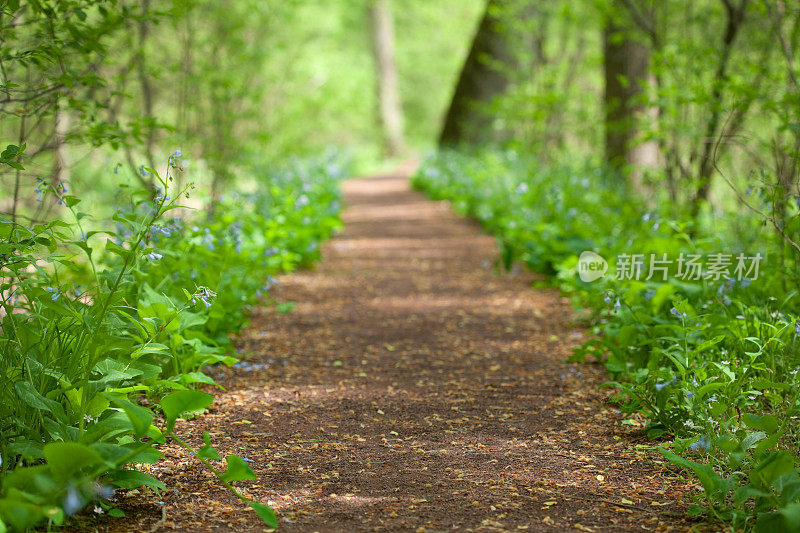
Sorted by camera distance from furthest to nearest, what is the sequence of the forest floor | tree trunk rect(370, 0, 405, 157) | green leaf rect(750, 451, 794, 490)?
tree trunk rect(370, 0, 405, 157), the forest floor, green leaf rect(750, 451, 794, 490)

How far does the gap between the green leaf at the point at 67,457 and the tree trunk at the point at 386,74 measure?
2506cm

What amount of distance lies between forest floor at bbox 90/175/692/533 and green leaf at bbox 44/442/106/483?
1.12 ft

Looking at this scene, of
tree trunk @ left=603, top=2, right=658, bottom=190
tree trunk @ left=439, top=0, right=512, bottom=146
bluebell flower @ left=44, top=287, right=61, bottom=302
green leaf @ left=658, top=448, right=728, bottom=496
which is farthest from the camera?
tree trunk @ left=439, top=0, right=512, bottom=146

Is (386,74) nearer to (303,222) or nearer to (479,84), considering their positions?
(479,84)

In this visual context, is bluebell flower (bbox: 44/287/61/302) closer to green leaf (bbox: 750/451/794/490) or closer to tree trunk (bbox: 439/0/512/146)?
green leaf (bbox: 750/451/794/490)

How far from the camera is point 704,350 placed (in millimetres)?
3088

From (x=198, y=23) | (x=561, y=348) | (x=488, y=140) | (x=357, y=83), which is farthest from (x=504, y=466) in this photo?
(x=357, y=83)

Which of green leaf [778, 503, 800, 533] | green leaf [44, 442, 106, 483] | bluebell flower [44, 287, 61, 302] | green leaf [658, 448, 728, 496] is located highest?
bluebell flower [44, 287, 61, 302]

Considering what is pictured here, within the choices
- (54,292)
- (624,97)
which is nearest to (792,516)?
(54,292)

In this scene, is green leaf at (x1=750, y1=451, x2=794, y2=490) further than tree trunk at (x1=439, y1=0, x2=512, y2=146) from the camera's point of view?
No

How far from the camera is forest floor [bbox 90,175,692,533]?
222 cm

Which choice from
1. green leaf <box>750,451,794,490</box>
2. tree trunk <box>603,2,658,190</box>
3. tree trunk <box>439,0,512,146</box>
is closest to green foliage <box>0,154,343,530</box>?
green leaf <box>750,451,794,490</box>

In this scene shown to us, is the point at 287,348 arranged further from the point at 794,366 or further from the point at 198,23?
the point at 198,23

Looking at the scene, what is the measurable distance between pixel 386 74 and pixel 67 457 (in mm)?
25509
